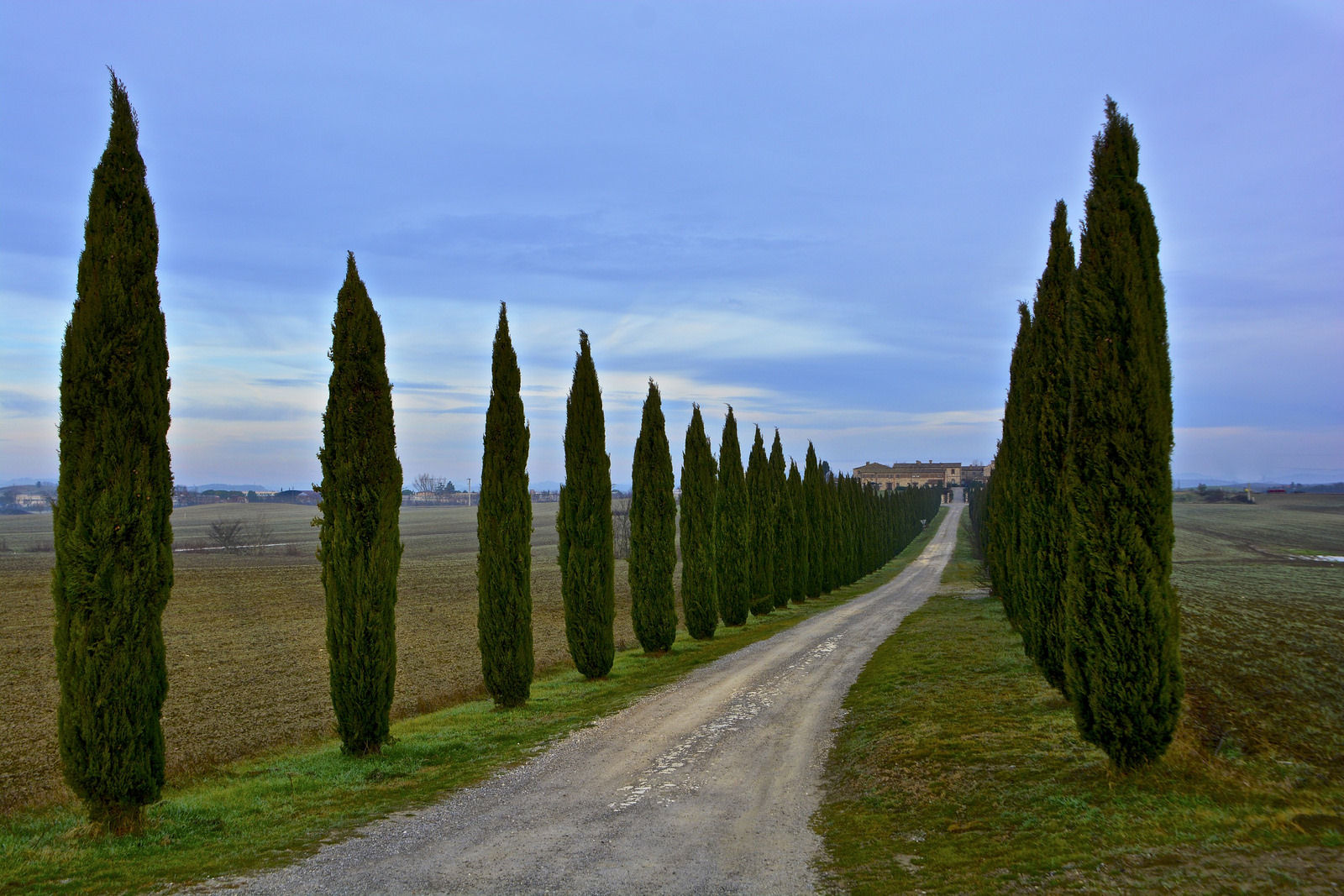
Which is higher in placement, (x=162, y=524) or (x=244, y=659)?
(x=162, y=524)

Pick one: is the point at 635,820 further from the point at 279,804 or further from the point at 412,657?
the point at 412,657

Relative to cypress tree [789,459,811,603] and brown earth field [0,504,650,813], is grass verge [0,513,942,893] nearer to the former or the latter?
brown earth field [0,504,650,813]

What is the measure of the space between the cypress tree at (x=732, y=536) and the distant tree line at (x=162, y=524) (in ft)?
23.4

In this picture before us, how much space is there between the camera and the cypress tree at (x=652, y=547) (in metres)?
20.8

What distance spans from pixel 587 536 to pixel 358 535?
7.07 m

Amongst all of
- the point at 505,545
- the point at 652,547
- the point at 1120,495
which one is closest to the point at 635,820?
the point at 1120,495

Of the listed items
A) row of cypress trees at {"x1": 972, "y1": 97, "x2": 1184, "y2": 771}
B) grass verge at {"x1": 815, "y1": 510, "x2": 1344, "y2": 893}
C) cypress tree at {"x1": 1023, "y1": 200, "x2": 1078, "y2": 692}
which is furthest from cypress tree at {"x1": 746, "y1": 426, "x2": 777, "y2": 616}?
row of cypress trees at {"x1": 972, "y1": 97, "x2": 1184, "y2": 771}

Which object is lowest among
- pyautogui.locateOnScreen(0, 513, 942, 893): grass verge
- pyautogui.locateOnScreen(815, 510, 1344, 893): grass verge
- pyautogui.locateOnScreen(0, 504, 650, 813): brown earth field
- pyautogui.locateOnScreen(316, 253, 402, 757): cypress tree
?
pyautogui.locateOnScreen(0, 504, 650, 813): brown earth field

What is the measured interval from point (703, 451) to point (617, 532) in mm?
50911

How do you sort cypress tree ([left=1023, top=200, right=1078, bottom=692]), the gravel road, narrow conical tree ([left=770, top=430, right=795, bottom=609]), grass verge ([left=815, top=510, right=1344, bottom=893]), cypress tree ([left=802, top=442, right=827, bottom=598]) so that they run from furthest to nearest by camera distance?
cypress tree ([left=802, top=442, right=827, bottom=598])
narrow conical tree ([left=770, top=430, right=795, bottom=609])
cypress tree ([left=1023, top=200, right=1078, bottom=692])
the gravel road
grass verge ([left=815, top=510, right=1344, bottom=893])

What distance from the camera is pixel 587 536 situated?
17594 millimetres

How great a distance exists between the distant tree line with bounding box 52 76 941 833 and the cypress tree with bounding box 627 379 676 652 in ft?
0.25

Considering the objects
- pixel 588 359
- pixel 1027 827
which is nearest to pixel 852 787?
pixel 1027 827

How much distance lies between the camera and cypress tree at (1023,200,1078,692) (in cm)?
1140
